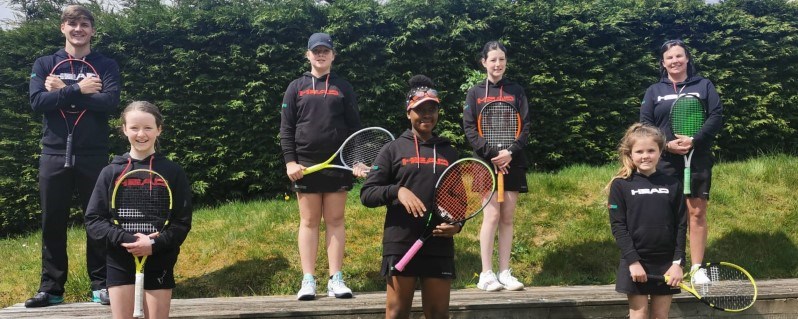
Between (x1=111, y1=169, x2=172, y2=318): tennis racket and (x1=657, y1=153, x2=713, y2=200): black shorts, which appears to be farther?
(x1=657, y1=153, x2=713, y2=200): black shorts

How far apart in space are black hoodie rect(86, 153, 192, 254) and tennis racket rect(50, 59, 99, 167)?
1.39m

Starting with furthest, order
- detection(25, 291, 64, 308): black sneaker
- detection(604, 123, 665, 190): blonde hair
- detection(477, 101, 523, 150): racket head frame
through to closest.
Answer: detection(477, 101, 523, 150): racket head frame → detection(25, 291, 64, 308): black sneaker → detection(604, 123, 665, 190): blonde hair

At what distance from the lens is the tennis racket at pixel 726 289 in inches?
177

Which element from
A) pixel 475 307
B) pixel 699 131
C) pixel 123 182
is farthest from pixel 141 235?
pixel 699 131

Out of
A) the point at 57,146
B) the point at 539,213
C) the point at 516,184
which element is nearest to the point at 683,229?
the point at 516,184

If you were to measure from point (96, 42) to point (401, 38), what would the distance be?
401cm

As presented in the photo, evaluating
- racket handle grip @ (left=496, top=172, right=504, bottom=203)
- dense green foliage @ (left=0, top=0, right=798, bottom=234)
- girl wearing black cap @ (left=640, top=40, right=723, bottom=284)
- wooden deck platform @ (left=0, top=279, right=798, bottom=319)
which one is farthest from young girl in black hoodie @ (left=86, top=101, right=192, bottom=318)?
dense green foliage @ (left=0, top=0, right=798, bottom=234)

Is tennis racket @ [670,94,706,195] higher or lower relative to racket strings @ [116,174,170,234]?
higher

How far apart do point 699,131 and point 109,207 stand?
4540 millimetres

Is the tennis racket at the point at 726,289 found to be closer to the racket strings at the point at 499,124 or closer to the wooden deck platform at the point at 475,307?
the wooden deck platform at the point at 475,307

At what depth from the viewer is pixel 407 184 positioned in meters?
3.86

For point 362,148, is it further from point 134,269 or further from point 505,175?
point 134,269

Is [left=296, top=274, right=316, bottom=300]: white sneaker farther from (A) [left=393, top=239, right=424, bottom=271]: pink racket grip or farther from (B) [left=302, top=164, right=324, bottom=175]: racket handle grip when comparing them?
(A) [left=393, top=239, right=424, bottom=271]: pink racket grip

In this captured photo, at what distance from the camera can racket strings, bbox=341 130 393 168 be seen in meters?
4.93
